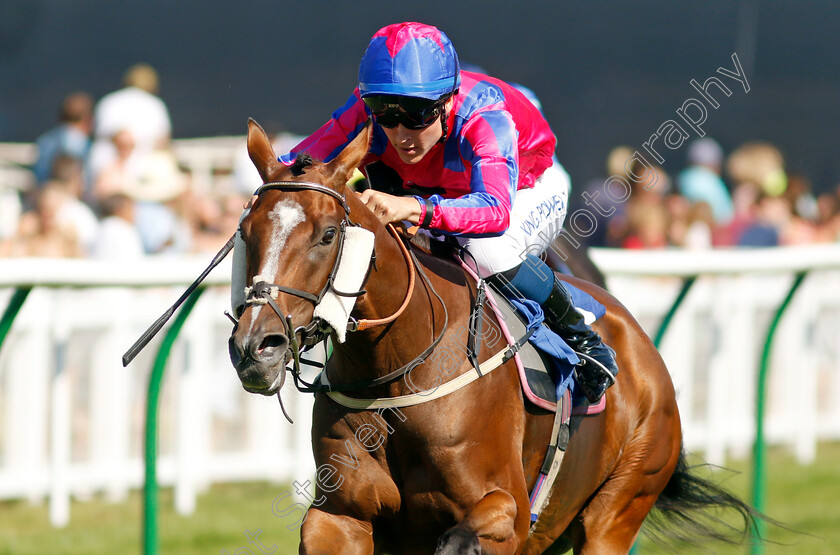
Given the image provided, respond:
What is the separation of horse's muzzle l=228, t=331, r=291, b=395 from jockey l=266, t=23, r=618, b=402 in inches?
21.9

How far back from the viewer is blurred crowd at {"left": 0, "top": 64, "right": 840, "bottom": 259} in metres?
7.02

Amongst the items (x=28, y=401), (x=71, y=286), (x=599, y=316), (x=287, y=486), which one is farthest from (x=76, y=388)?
(x=599, y=316)

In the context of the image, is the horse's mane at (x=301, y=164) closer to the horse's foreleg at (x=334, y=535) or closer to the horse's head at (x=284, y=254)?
the horse's head at (x=284, y=254)

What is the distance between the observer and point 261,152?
8.93 ft

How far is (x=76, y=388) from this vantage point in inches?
217

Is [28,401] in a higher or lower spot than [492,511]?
lower

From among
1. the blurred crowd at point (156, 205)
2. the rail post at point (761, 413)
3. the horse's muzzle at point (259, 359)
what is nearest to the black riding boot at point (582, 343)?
the horse's muzzle at point (259, 359)

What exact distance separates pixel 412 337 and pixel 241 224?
622mm

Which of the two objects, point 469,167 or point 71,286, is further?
point 71,286

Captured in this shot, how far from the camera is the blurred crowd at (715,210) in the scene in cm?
802

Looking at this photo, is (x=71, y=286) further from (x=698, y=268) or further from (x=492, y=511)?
(x=698, y=268)

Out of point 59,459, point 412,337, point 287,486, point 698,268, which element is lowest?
point 287,486

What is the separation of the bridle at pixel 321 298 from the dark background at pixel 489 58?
9.55 m

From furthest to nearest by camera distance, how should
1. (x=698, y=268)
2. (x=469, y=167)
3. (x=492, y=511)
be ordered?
(x=698, y=268)
(x=469, y=167)
(x=492, y=511)
